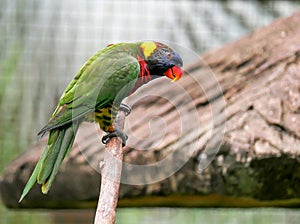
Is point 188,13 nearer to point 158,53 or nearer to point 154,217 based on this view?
point 154,217

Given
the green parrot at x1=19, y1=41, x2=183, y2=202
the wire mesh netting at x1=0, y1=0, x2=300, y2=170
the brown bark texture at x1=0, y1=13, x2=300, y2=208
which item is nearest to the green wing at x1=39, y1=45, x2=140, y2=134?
the green parrot at x1=19, y1=41, x2=183, y2=202

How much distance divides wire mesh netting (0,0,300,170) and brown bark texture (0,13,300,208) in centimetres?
46

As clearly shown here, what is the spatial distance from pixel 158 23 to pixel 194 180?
79cm

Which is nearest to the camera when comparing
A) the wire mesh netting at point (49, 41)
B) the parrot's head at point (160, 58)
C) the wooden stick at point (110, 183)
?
the wooden stick at point (110, 183)

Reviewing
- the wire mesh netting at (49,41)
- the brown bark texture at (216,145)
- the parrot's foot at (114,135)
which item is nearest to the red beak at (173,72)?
the parrot's foot at (114,135)

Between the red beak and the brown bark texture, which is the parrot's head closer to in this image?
the red beak

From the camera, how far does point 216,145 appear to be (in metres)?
1.05

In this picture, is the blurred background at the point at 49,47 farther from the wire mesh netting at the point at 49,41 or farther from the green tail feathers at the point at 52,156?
the green tail feathers at the point at 52,156

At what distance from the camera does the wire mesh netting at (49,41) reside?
1.72m

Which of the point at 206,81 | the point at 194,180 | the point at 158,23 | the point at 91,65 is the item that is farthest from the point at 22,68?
the point at 91,65

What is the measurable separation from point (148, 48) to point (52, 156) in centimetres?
20

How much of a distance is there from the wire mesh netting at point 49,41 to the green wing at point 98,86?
88 centimetres

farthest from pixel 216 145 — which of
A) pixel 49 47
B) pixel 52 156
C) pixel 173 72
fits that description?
pixel 49 47

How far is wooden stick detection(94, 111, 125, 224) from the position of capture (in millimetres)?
697
